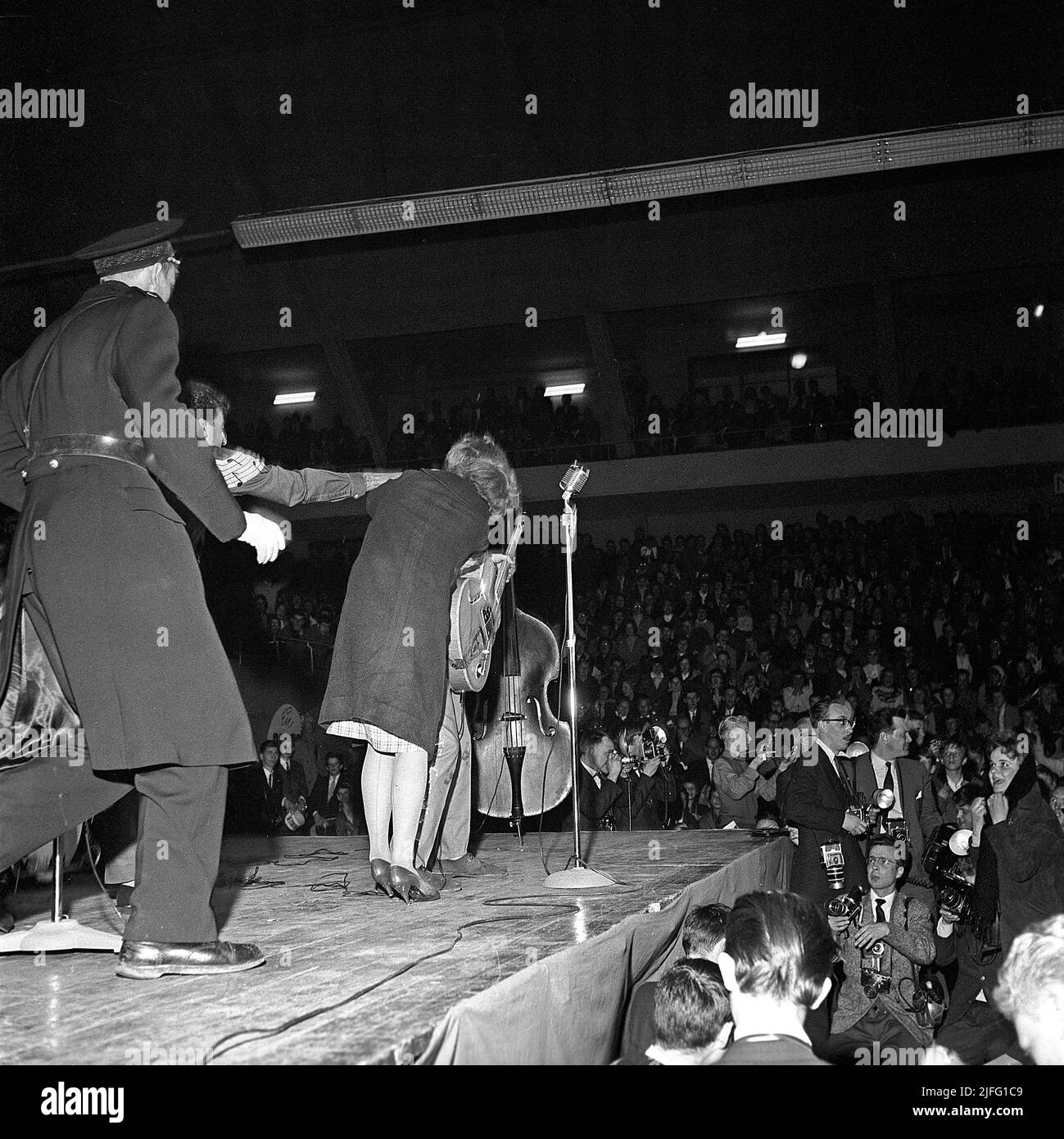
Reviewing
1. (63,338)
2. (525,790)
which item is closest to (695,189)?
(525,790)

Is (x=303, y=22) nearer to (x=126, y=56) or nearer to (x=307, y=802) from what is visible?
(x=126, y=56)

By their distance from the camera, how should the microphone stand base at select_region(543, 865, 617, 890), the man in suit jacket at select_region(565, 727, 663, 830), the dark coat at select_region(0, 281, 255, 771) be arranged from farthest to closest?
the man in suit jacket at select_region(565, 727, 663, 830) → the microphone stand base at select_region(543, 865, 617, 890) → the dark coat at select_region(0, 281, 255, 771)

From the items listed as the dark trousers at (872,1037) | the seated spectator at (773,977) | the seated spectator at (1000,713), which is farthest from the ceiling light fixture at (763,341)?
the seated spectator at (773,977)

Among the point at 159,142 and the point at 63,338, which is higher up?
the point at 159,142

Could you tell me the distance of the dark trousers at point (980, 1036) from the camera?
4047 millimetres

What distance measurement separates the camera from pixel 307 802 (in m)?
9.33

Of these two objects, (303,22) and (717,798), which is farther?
(303,22)

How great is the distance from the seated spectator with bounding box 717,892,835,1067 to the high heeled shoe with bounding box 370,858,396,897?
1490mm

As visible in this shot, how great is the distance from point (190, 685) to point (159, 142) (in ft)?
38.3

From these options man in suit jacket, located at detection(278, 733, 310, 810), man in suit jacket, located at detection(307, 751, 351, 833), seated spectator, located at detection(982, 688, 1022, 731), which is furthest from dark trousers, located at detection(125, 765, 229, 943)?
seated spectator, located at detection(982, 688, 1022, 731)

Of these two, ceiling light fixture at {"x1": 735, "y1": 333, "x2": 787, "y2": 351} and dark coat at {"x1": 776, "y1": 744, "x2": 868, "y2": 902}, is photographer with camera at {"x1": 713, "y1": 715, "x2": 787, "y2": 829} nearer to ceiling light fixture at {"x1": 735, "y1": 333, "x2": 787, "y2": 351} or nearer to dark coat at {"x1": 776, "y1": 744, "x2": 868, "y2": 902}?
dark coat at {"x1": 776, "y1": 744, "x2": 868, "y2": 902}

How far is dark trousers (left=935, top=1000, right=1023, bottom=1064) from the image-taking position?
405 cm

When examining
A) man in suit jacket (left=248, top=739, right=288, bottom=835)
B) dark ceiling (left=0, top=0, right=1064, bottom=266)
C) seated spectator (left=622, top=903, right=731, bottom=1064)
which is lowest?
man in suit jacket (left=248, top=739, right=288, bottom=835)
